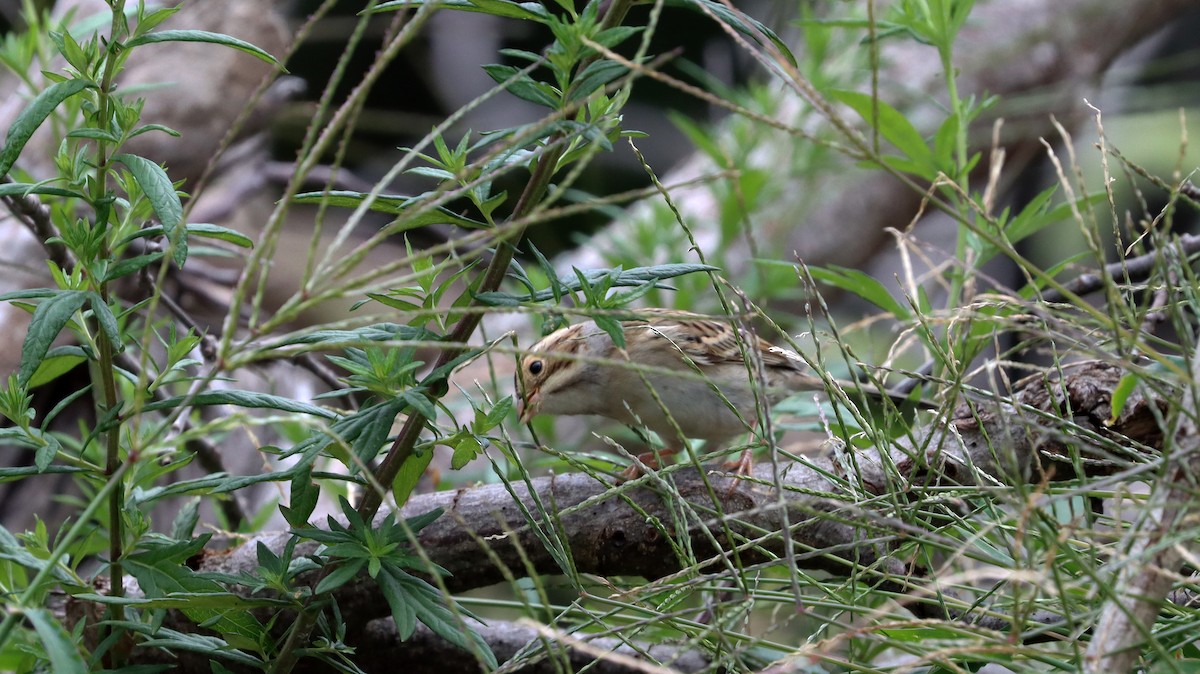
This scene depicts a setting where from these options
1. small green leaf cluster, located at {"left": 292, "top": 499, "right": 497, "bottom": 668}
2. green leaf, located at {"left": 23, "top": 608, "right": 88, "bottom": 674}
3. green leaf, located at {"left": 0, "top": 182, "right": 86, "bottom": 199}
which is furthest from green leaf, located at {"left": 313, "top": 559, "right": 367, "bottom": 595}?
green leaf, located at {"left": 0, "top": 182, "right": 86, "bottom": 199}

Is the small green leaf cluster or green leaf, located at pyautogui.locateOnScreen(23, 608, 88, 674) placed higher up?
green leaf, located at pyautogui.locateOnScreen(23, 608, 88, 674)

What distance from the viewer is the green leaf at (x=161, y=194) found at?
1.12 meters

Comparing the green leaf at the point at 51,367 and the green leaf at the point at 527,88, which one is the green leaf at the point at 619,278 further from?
the green leaf at the point at 51,367

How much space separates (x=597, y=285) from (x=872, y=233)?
10.8 feet

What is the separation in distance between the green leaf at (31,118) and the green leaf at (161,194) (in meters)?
0.09

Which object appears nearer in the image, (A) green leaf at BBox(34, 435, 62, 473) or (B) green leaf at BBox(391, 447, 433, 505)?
(A) green leaf at BBox(34, 435, 62, 473)

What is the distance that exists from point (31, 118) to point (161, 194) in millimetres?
146

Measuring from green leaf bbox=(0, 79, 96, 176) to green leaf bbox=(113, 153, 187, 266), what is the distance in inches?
3.4

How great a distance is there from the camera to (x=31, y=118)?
1095mm

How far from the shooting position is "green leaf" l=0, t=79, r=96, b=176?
1057 millimetres

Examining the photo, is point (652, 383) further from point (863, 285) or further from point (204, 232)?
point (204, 232)

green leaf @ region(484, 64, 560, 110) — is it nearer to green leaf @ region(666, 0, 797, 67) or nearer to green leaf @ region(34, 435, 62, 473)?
green leaf @ region(666, 0, 797, 67)

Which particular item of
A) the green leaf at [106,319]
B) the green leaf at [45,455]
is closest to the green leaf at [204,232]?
the green leaf at [106,319]

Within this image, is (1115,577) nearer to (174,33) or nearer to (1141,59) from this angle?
(174,33)
